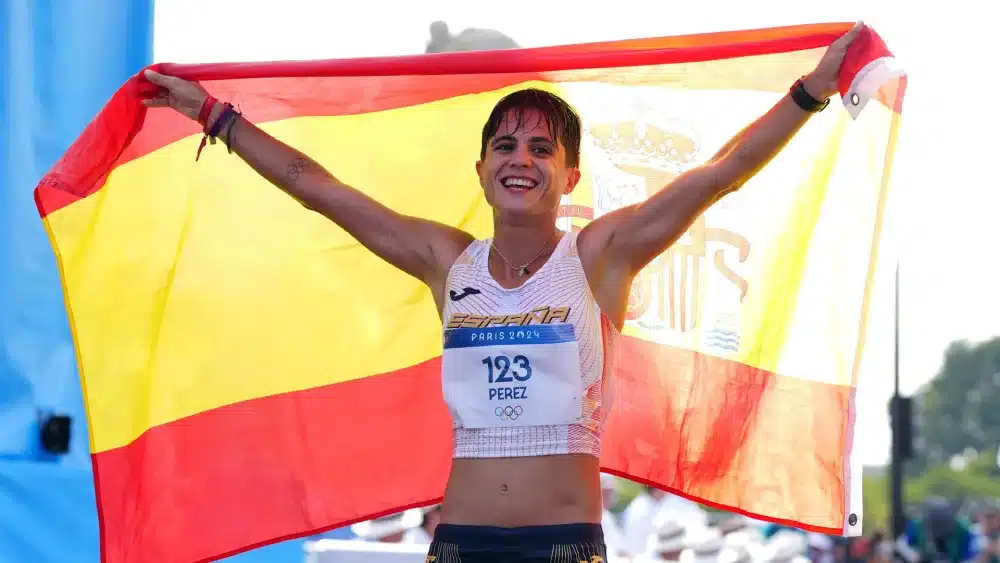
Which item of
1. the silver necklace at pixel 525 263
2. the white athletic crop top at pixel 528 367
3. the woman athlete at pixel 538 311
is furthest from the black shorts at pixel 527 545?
the silver necklace at pixel 525 263

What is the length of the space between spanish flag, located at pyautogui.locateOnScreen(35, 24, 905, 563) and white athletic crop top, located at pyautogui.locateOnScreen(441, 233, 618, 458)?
70 cm

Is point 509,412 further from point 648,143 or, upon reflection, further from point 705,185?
point 648,143

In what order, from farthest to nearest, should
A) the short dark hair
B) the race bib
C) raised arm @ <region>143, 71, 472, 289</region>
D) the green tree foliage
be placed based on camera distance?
1. the green tree foliage
2. raised arm @ <region>143, 71, 472, 289</region>
3. the short dark hair
4. the race bib

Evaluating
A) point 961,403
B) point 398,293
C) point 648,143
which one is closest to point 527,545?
point 398,293

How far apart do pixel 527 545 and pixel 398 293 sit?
1.31m

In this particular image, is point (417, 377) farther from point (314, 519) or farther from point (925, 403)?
point (925, 403)

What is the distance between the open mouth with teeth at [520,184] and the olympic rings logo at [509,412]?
0.61m

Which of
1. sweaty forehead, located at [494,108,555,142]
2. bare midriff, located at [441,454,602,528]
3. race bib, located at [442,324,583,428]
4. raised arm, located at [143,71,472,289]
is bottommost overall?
bare midriff, located at [441,454,602,528]

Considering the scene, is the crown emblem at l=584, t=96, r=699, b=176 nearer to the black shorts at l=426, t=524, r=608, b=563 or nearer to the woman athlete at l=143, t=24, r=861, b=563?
the woman athlete at l=143, t=24, r=861, b=563

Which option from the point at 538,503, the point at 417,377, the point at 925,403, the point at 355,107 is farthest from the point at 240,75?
the point at 925,403

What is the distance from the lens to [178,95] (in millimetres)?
3783

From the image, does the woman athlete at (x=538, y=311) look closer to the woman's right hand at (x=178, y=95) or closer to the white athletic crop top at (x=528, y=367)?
the white athletic crop top at (x=528, y=367)

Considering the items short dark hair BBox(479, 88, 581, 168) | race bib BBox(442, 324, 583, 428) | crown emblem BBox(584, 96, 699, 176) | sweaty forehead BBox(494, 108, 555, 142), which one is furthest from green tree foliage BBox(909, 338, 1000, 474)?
race bib BBox(442, 324, 583, 428)

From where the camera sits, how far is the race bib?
3.21 m
